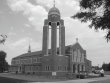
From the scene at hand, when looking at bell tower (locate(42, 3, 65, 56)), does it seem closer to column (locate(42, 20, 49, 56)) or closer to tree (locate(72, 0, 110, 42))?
column (locate(42, 20, 49, 56))

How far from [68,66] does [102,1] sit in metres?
54.8

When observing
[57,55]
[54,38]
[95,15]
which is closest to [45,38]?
[54,38]

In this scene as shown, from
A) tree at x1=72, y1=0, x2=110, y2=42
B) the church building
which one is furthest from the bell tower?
tree at x1=72, y1=0, x2=110, y2=42

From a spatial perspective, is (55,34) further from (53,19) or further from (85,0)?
(85,0)

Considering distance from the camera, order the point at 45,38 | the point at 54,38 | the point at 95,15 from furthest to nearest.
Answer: the point at 45,38 → the point at 54,38 → the point at 95,15

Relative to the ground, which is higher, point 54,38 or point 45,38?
point 45,38

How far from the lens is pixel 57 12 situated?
6625 cm

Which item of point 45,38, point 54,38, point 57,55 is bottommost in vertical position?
point 57,55

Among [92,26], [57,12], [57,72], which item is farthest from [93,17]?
[57,12]

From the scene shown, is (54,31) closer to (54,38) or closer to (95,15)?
(54,38)

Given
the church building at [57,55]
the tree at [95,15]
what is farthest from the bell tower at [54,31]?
the tree at [95,15]

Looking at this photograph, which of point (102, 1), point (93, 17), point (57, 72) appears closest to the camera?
point (102, 1)

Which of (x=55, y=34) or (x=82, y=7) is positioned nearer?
(x=82, y=7)

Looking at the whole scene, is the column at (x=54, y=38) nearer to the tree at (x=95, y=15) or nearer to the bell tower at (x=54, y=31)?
the bell tower at (x=54, y=31)
